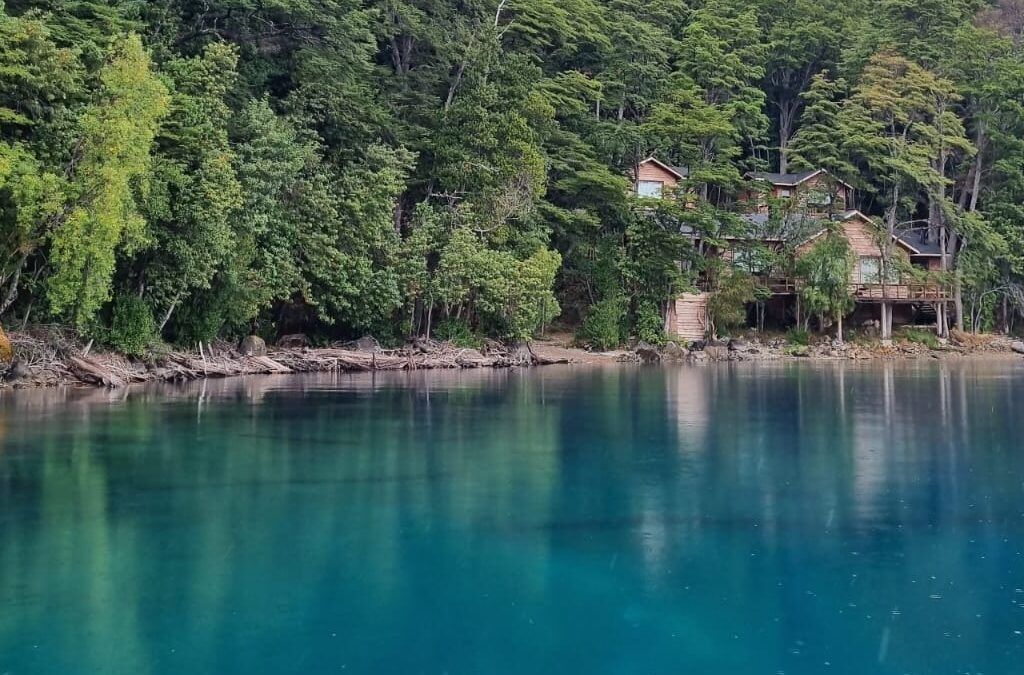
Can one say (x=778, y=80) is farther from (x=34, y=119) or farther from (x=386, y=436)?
(x=386, y=436)

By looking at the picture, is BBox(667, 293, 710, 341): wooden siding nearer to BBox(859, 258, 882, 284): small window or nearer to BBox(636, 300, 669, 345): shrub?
BBox(636, 300, 669, 345): shrub

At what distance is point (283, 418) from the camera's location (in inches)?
784

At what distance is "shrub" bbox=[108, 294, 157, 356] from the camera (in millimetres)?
28562

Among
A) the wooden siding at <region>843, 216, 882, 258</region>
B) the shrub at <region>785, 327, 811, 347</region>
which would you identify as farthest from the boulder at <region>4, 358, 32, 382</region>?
the wooden siding at <region>843, 216, 882, 258</region>

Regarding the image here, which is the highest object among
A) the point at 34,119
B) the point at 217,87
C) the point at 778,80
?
the point at 778,80

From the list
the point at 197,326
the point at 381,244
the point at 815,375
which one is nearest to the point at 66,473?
the point at 197,326

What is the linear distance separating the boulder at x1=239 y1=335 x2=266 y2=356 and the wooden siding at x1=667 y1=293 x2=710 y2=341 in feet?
64.8

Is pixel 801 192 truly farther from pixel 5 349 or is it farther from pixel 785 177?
pixel 5 349

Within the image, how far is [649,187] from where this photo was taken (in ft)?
155

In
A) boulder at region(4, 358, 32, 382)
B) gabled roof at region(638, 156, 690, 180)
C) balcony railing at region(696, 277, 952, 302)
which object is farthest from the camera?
balcony railing at region(696, 277, 952, 302)

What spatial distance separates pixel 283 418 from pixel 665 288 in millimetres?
27209

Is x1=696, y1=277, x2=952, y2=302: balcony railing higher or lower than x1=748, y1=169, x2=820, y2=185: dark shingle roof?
lower

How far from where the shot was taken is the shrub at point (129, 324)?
2856 centimetres

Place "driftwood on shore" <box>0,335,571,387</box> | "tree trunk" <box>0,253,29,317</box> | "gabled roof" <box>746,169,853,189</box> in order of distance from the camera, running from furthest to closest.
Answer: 1. "gabled roof" <box>746,169,853,189</box>
2. "driftwood on shore" <box>0,335,571,387</box>
3. "tree trunk" <box>0,253,29,317</box>
